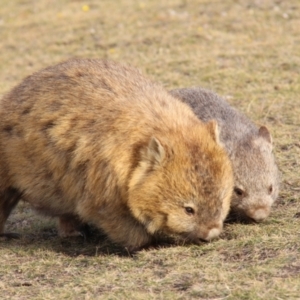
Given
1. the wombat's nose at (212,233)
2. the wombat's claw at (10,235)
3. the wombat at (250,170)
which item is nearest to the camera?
the wombat's nose at (212,233)

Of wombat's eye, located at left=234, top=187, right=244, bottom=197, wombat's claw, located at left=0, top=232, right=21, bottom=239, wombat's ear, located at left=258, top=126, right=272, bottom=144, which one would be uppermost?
wombat's ear, located at left=258, top=126, right=272, bottom=144

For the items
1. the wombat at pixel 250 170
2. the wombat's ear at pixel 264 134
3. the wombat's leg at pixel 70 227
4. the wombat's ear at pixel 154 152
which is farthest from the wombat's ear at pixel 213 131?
the wombat's leg at pixel 70 227

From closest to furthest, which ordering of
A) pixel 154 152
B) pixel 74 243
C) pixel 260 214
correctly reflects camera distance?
pixel 154 152 < pixel 260 214 < pixel 74 243

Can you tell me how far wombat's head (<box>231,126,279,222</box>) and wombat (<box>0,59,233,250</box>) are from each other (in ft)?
1.94

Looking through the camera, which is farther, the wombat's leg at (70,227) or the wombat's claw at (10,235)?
the wombat's claw at (10,235)

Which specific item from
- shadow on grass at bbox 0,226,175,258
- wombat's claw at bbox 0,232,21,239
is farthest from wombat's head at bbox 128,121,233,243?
wombat's claw at bbox 0,232,21,239

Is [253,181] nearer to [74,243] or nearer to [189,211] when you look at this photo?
[189,211]

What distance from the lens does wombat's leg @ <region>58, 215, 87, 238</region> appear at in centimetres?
731

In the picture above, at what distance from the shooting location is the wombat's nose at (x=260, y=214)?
696 centimetres

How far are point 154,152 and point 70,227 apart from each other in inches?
58.9

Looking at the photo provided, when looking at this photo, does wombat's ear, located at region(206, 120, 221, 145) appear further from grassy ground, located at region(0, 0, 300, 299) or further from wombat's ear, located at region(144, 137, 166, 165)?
grassy ground, located at region(0, 0, 300, 299)

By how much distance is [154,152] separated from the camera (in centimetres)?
625

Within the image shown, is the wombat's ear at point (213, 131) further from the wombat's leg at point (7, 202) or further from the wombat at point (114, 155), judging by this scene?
the wombat's leg at point (7, 202)

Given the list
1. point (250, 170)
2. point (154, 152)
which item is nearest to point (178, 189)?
point (154, 152)
